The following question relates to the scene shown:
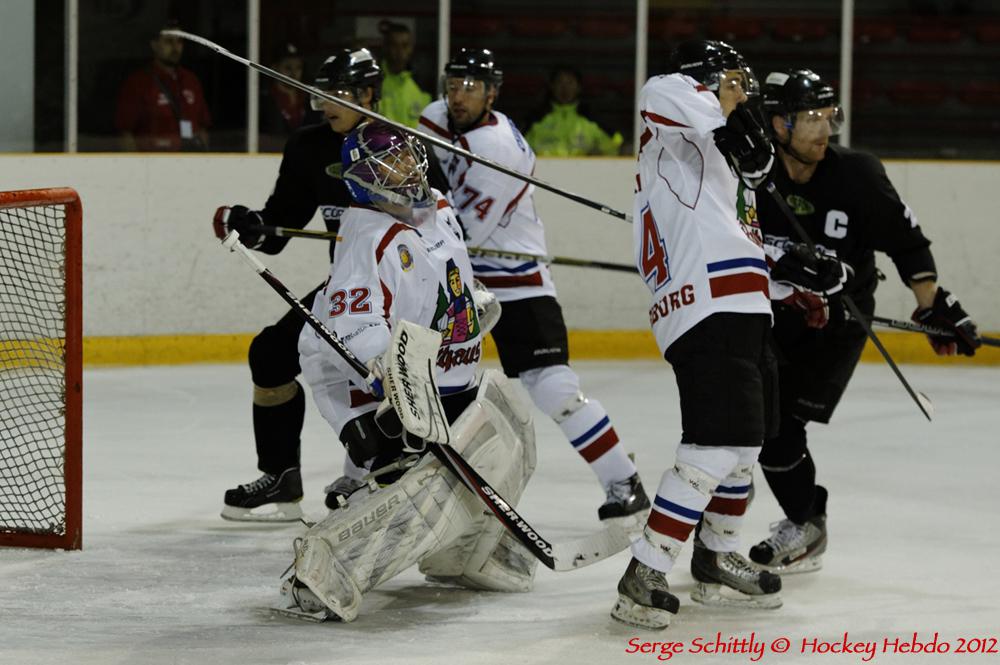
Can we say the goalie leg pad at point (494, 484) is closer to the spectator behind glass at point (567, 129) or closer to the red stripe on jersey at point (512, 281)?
the red stripe on jersey at point (512, 281)

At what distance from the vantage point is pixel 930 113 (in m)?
7.83

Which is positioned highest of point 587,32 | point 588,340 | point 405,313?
point 587,32

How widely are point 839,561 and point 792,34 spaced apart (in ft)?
14.3

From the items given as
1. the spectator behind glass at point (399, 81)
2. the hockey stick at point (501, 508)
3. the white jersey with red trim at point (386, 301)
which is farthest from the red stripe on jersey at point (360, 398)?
the spectator behind glass at point (399, 81)

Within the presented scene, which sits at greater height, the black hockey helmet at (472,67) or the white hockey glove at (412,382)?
the black hockey helmet at (472,67)

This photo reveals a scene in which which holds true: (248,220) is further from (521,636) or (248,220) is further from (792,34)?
(792,34)

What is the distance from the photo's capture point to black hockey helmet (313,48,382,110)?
166 inches

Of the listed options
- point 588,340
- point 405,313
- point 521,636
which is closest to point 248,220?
point 405,313

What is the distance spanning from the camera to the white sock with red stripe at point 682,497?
3.30 m

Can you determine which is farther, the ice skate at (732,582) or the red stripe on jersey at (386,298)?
the ice skate at (732,582)

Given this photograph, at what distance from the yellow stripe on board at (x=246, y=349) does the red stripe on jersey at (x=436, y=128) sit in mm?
2570

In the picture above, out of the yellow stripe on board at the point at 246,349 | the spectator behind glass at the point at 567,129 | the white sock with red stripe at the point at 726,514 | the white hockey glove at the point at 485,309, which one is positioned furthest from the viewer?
the spectator behind glass at the point at 567,129

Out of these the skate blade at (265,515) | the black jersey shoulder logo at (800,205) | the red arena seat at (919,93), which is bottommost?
the skate blade at (265,515)

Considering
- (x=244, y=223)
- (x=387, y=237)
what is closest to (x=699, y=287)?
(x=387, y=237)
